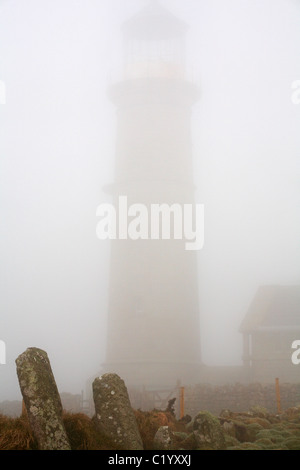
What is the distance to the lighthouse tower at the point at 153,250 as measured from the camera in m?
33.8

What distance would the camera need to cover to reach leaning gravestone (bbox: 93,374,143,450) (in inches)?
439

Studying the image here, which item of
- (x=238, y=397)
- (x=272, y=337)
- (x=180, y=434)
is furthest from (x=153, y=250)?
(x=180, y=434)

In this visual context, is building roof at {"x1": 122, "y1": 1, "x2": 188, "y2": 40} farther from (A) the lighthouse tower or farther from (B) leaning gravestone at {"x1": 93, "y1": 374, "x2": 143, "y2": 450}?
(B) leaning gravestone at {"x1": 93, "y1": 374, "x2": 143, "y2": 450}

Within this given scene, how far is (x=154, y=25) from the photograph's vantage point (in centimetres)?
3984

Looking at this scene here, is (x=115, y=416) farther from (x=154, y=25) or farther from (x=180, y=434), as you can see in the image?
(x=154, y=25)

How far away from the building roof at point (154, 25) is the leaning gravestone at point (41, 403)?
31721 millimetres

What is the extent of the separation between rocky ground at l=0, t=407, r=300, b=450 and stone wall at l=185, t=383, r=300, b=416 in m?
9.89

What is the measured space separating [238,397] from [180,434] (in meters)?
13.8

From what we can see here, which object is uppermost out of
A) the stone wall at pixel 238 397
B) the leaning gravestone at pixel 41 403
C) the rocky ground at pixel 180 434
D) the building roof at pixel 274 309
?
the building roof at pixel 274 309

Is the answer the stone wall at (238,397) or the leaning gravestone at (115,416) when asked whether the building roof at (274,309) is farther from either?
the leaning gravestone at (115,416)

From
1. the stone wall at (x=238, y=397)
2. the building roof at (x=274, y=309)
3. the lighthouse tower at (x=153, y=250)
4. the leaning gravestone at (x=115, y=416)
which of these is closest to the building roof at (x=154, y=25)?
the lighthouse tower at (x=153, y=250)

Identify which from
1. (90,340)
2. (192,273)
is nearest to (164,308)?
(192,273)
